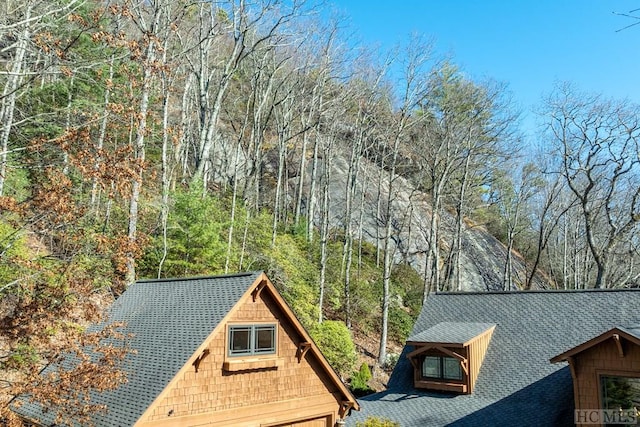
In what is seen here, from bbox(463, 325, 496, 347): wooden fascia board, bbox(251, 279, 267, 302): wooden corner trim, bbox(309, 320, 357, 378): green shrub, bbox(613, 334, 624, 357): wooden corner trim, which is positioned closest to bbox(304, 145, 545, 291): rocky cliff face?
bbox(309, 320, 357, 378): green shrub

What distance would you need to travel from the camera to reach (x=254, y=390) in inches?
428

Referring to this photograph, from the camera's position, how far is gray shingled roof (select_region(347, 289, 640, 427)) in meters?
13.1

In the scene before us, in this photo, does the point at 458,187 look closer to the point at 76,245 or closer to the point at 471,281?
the point at 471,281

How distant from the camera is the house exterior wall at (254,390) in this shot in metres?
9.59

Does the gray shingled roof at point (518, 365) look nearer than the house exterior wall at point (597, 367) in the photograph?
No

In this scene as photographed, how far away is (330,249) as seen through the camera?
94.9 feet

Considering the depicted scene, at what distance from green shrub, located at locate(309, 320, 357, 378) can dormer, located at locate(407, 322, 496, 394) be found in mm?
4258

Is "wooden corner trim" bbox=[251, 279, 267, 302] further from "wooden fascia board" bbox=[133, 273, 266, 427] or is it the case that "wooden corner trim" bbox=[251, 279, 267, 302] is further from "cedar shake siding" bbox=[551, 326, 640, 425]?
"cedar shake siding" bbox=[551, 326, 640, 425]

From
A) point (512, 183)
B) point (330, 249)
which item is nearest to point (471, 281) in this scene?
point (512, 183)

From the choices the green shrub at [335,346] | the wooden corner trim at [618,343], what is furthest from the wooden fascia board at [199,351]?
the green shrub at [335,346]

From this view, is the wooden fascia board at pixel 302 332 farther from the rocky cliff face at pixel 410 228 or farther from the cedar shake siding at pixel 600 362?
the rocky cliff face at pixel 410 228

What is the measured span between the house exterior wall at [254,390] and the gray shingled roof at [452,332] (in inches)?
171

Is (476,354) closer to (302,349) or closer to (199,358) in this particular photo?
(302,349)

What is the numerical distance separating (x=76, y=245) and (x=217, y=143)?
90.7ft
